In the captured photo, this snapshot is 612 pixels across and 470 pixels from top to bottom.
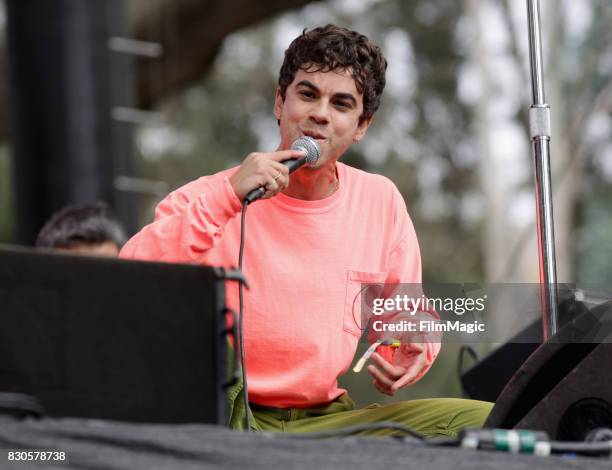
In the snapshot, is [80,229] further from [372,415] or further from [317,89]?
[372,415]

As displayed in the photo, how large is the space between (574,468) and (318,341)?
759mm

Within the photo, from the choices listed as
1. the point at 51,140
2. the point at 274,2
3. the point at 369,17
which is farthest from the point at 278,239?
A: the point at 369,17

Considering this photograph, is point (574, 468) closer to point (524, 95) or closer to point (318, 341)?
point (318, 341)

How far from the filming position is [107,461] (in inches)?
45.3

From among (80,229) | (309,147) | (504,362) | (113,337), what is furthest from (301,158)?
(80,229)

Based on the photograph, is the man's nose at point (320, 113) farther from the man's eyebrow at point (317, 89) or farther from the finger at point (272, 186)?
the finger at point (272, 186)

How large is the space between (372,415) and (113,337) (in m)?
0.73

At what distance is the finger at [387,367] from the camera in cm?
175

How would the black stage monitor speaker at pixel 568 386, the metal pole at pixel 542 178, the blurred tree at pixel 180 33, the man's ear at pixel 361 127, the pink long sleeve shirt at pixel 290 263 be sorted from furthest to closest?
the blurred tree at pixel 180 33 → the man's ear at pixel 361 127 → the pink long sleeve shirt at pixel 290 263 → the metal pole at pixel 542 178 → the black stage monitor speaker at pixel 568 386

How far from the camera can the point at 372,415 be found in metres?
A: 1.84

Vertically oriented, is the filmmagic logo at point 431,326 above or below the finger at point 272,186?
below

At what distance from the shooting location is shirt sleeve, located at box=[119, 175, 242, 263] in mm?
1808

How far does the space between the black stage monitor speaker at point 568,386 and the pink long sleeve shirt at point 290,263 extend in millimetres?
259

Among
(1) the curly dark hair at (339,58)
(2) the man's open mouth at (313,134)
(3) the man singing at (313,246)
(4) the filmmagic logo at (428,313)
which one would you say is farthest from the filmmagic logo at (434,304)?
(1) the curly dark hair at (339,58)
